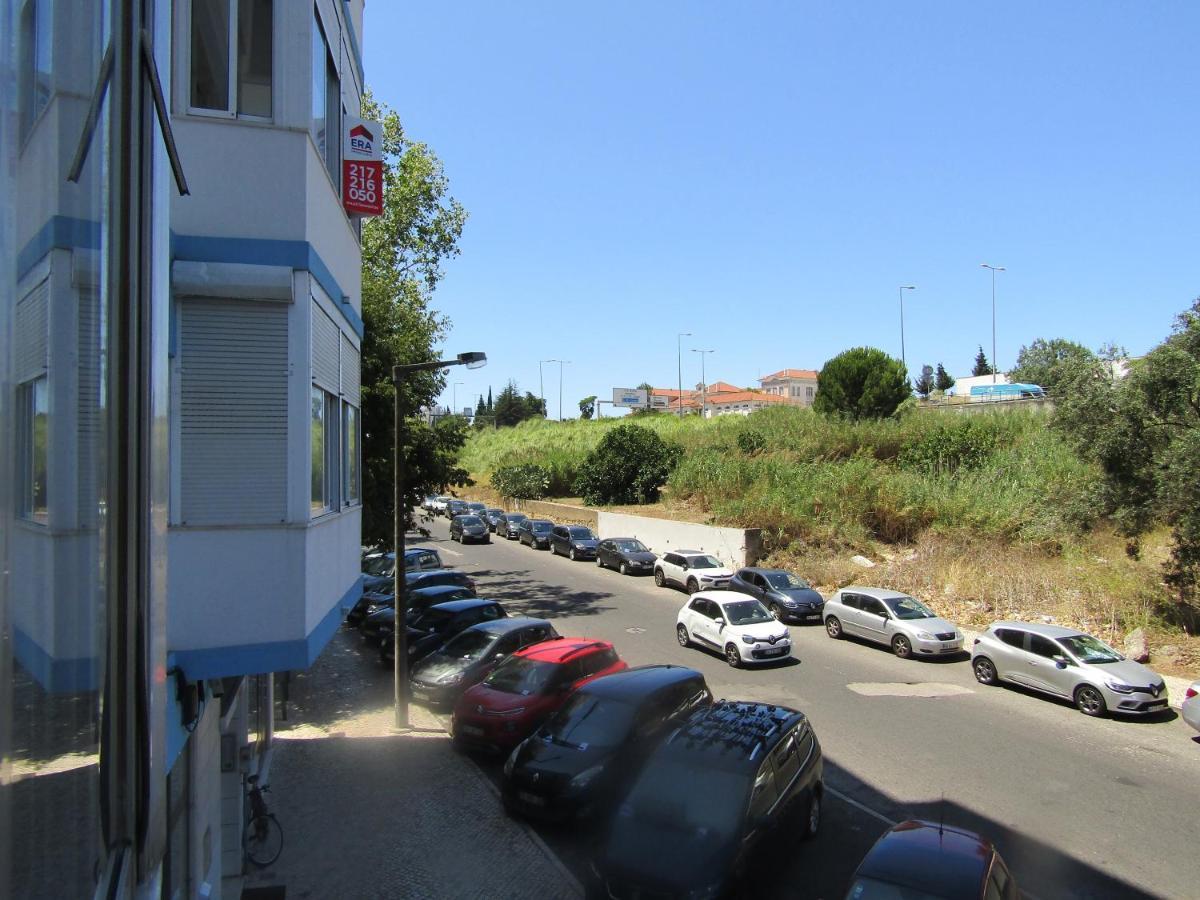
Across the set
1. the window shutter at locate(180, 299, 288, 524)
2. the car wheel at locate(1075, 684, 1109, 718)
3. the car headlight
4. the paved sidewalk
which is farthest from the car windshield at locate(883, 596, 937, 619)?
the window shutter at locate(180, 299, 288, 524)

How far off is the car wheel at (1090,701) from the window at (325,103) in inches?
582

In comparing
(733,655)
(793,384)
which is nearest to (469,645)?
(733,655)

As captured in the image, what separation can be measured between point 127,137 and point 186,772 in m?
5.82

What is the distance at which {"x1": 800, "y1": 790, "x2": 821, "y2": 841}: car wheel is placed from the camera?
8930mm

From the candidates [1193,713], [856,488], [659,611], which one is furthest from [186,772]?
[856,488]

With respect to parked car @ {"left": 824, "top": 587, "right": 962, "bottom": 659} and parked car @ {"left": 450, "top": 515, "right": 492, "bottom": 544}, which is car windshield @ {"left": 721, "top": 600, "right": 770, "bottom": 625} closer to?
parked car @ {"left": 824, "top": 587, "right": 962, "bottom": 659}

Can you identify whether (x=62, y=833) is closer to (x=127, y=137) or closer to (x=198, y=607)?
(x=127, y=137)

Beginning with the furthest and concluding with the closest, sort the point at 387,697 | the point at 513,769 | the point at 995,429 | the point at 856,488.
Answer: the point at 995,429 → the point at 856,488 → the point at 387,697 → the point at 513,769

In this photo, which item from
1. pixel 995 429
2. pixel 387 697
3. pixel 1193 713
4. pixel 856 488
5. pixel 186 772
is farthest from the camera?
pixel 995 429

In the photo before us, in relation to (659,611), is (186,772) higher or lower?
higher

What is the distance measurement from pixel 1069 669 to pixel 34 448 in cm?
1682

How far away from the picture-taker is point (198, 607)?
17.7ft

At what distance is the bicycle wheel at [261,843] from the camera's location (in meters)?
8.98

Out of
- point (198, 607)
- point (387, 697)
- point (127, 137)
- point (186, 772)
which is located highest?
point (127, 137)
